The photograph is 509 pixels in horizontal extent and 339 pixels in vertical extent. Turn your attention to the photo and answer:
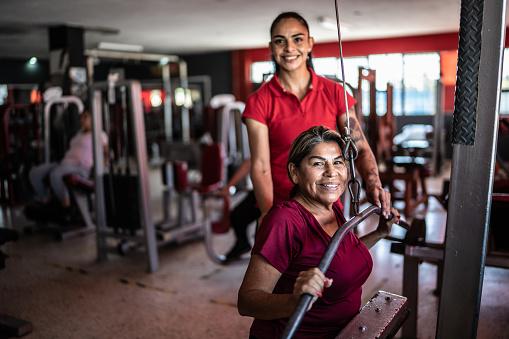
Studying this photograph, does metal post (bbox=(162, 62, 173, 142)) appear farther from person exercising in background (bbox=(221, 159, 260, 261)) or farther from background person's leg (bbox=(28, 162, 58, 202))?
person exercising in background (bbox=(221, 159, 260, 261))

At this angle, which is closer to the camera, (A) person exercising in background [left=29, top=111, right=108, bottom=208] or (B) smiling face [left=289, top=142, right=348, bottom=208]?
(B) smiling face [left=289, top=142, right=348, bottom=208]

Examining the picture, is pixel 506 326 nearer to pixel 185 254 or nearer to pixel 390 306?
pixel 390 306

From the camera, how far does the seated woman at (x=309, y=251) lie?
124 centimetres

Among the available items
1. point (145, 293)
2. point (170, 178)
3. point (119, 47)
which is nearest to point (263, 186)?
point (145, 293)

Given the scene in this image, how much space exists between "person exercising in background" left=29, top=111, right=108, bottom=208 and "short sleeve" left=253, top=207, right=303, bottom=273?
3.74 m

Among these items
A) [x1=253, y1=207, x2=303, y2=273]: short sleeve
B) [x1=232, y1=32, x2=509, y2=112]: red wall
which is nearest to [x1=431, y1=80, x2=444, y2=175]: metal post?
[x1=232, y1=32, x2=509, y2=112]: red wall

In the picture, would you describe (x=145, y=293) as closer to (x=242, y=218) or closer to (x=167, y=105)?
(x=242, y=218)

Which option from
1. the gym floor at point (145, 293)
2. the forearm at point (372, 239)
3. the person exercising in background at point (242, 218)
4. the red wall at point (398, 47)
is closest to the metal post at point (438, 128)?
the red wall at point (398, 47)

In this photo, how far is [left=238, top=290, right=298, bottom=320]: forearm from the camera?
1.15 metres

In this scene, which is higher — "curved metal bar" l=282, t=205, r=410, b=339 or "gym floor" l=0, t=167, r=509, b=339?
"curved metal bar" l=282, t=205, r=410, b=339

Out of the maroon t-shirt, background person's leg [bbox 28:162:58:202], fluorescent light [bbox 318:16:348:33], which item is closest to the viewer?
the maroon t-shirt

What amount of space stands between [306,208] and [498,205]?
139cm

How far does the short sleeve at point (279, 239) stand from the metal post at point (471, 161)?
37 centimetres

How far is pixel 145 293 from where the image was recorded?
3287 millimetres
